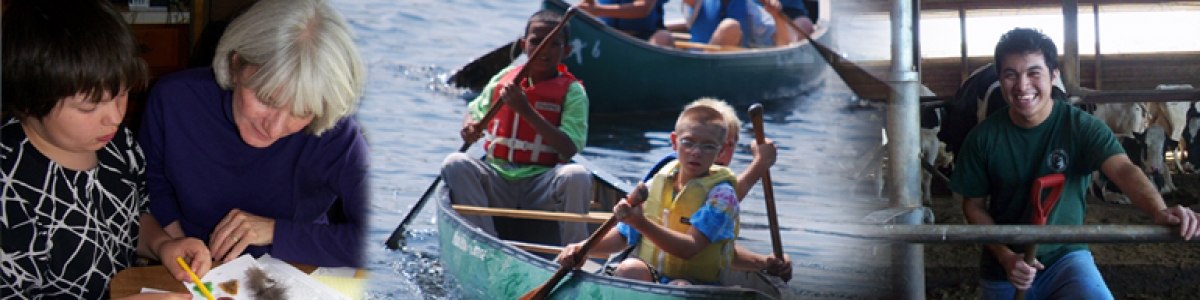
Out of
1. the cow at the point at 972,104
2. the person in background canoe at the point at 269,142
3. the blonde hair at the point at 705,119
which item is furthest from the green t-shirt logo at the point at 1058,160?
the person in background canoe at the point at 269,142

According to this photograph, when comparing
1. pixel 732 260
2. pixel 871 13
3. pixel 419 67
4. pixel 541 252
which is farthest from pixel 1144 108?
pixel 419 67

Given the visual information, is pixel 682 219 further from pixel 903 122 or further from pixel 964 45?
pixel 964 45

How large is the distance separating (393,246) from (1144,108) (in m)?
1.89

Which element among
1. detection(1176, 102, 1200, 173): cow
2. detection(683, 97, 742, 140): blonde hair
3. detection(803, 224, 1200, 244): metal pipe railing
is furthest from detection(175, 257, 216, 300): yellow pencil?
detection(1176, 102, 1200, 173): cow

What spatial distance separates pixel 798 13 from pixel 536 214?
0.75 m

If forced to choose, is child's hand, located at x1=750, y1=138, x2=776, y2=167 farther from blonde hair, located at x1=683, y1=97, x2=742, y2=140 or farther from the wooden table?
the wooden table

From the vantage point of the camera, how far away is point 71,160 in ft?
4.29

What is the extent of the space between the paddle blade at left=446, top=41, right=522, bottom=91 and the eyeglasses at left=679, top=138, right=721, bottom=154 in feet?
1.64

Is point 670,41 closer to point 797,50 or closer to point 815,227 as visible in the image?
point 797,50

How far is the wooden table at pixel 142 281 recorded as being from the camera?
1.16 metres

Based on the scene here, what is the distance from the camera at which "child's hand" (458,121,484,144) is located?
1.98 meters

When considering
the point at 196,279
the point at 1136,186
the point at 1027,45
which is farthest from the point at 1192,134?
the point at 196,279

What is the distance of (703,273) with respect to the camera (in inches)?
66.7

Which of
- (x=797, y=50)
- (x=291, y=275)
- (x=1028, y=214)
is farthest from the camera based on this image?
(x=797, y=50)
